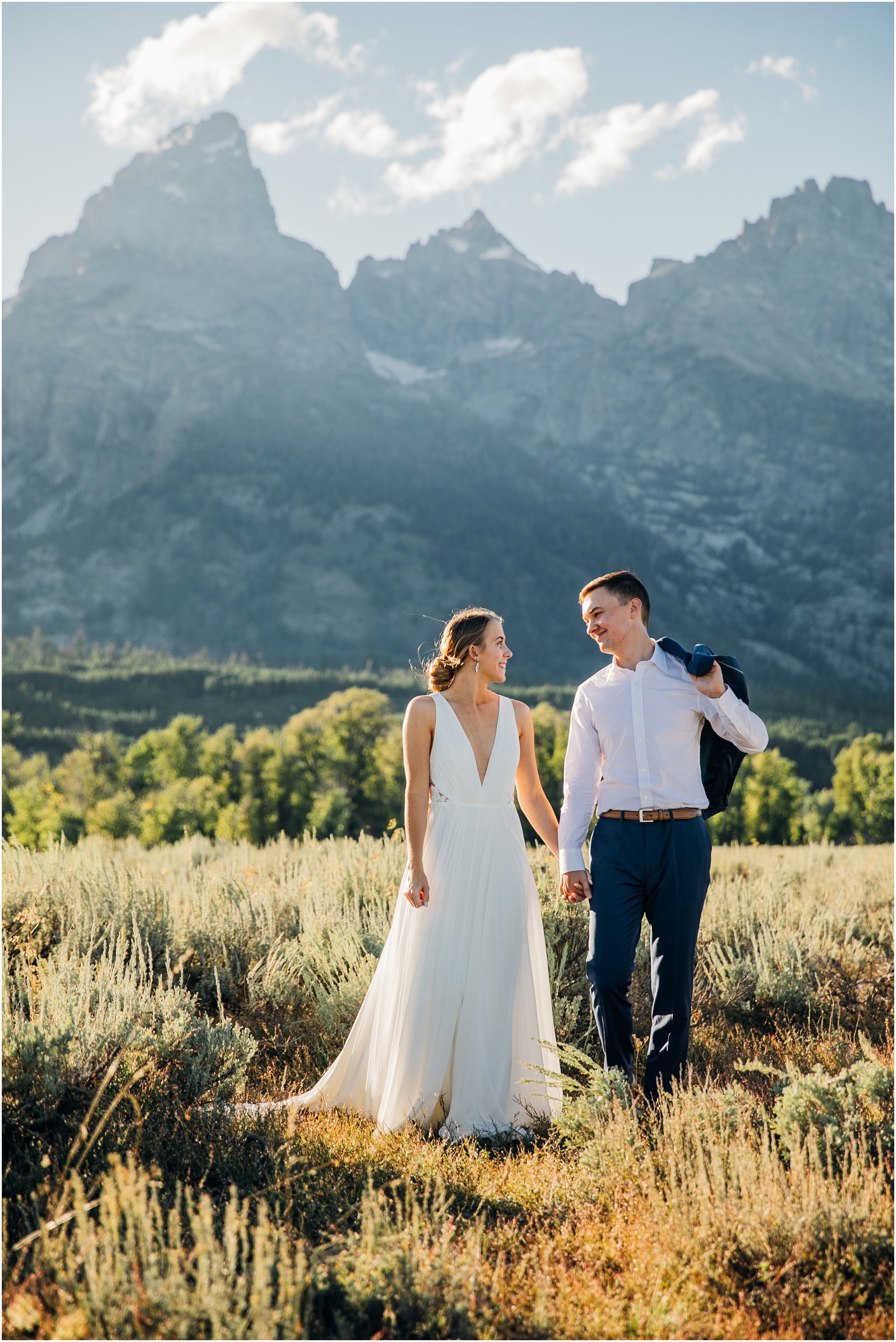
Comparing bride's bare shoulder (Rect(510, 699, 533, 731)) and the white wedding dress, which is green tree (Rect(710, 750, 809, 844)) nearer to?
bride's bare shoulder (Rect(510, 699, 533, 731))

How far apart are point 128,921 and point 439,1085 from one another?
2.49 metres

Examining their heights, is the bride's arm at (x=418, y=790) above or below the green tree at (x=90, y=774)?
above

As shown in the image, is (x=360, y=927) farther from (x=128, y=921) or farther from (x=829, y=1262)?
(x=829, y=1262)

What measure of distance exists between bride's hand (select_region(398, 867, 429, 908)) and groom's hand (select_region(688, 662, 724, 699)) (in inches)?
59.6

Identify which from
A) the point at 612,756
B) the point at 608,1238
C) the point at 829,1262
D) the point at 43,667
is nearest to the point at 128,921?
the point at 612,756

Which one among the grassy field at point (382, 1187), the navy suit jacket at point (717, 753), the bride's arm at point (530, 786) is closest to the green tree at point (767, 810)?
the grassy field at point (382, 1187)

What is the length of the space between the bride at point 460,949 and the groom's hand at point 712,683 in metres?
0.77

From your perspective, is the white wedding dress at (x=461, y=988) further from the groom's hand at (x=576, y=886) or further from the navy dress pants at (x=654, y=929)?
the navy dress pants at (x=654, y=929)

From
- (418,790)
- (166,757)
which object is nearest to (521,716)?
(418,790)

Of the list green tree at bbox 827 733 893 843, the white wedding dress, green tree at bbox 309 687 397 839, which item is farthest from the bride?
green tree at bbox 827 733 893 843

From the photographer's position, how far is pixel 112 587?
18638 cm

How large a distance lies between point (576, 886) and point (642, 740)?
28.1 inches

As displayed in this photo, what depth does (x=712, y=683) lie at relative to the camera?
151 inches

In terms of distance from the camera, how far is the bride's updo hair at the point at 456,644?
4336mm
